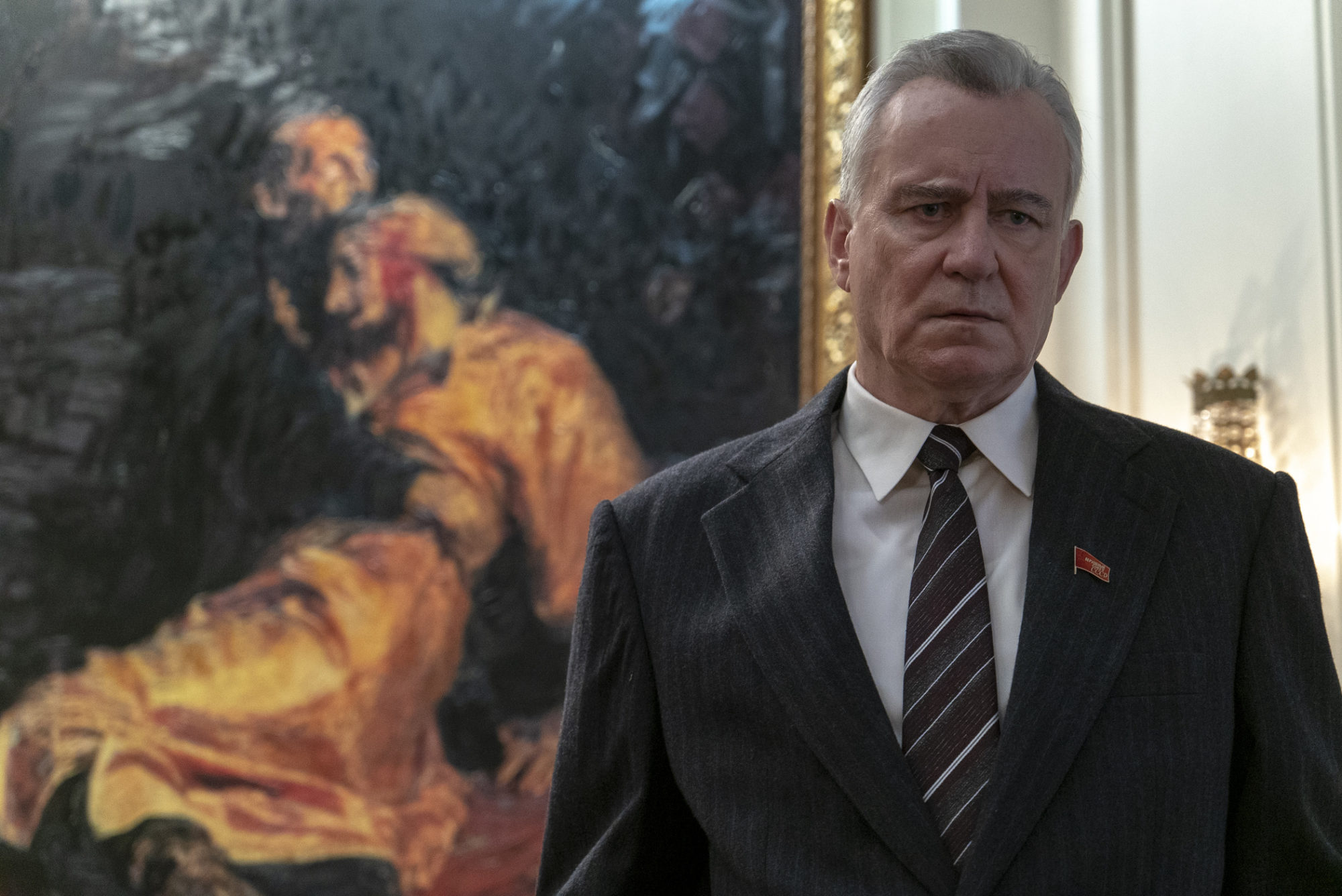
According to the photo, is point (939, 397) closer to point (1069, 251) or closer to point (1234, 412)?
point (1069, 251)

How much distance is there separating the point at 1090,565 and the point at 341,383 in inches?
147

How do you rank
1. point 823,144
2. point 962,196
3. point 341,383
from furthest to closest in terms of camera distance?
point 823,144 → point 341,383 → point 962,196

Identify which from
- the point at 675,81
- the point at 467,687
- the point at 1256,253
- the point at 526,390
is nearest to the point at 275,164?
the point at 526,390

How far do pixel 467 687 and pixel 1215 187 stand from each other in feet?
10.9

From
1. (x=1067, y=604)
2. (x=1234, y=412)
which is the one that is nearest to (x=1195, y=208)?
(x=1234, y=412)

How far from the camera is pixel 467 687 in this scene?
478cm

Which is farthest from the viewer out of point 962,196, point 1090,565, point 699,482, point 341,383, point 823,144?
point 823,144

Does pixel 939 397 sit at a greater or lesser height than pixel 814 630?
greater

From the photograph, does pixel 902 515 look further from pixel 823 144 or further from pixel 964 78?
pixel 823 144

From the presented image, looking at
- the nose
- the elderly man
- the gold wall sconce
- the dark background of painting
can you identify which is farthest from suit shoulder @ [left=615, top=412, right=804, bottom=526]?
the dark background of painting

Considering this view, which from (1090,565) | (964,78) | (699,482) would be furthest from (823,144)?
(1090,565)

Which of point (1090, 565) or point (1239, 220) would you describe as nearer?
point (1090, 565)

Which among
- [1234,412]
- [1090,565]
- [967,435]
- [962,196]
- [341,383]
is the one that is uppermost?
[962,196]

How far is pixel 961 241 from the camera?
1.80 metres
